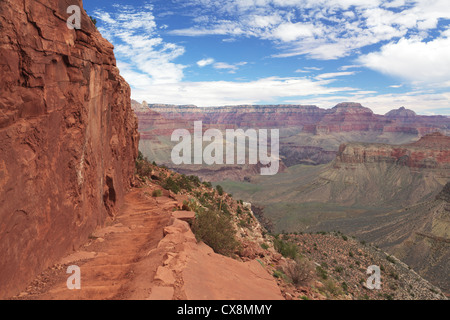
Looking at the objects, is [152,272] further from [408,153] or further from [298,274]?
[408,153]

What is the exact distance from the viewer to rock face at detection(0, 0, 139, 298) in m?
5.94

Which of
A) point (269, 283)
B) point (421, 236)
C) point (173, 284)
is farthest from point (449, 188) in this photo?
point (173, 284)

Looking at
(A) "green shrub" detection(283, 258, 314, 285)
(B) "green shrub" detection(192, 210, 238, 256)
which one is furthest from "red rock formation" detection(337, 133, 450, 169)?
(B) "green shrub" detection(192, 210, 238, 256)

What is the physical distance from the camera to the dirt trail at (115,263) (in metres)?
5.96

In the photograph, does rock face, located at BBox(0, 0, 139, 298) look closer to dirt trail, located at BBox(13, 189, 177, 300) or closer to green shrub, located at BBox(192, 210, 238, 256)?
dirt trail, located at BBox(13, 189, 177, 300)

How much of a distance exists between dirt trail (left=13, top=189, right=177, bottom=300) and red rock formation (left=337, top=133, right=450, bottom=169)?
337ft

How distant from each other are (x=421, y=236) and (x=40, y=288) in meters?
54.6

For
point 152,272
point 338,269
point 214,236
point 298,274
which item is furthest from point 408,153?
point 152,272

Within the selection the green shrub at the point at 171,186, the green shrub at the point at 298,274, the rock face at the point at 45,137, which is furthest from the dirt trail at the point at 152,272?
the green shrub at the point at 171,186

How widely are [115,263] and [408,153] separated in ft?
358

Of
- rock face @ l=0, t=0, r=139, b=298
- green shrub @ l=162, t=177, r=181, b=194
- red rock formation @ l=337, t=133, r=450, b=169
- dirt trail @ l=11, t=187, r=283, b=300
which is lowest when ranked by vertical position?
red rock formation @ l=337, t=133, r=450, b=169

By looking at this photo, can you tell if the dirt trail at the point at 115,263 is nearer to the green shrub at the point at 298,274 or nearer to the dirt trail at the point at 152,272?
the dirt trail at the point at 152,272

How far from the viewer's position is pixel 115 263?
7941mm

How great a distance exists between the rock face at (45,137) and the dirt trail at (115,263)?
39cm
